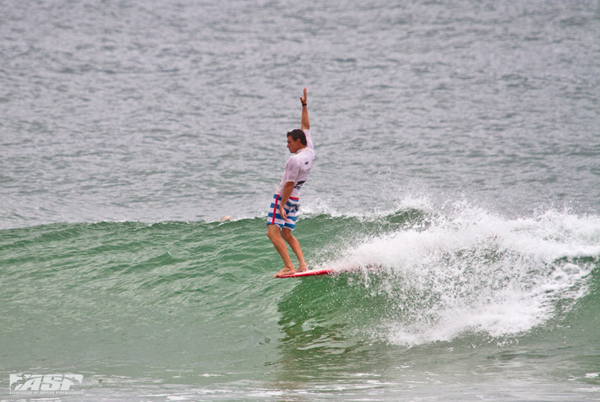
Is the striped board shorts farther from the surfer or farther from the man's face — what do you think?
the man's face

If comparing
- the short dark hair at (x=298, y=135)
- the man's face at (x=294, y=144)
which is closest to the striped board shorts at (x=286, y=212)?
the man's face at (x=294, y=144)

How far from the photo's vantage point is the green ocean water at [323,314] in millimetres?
5602

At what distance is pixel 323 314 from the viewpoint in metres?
7.48

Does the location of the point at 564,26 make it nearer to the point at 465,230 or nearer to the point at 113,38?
the point at 113,38

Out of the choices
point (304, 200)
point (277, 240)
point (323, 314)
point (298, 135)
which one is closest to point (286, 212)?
point (277, 240)

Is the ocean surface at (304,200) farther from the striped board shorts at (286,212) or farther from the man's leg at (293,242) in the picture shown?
the striped board shorts at (286,212)

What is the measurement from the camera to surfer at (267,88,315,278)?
22.9ft

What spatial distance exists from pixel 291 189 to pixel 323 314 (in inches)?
62.1

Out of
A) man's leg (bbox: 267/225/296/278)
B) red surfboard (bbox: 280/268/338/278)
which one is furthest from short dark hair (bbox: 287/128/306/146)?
red surfboard (bbox: 280/268/338/278)

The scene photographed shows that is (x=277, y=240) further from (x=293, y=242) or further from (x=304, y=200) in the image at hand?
(x=304, y=200)

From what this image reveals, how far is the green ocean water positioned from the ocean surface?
36 millimetres

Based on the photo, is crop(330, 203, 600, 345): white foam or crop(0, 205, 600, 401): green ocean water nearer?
crop(0, 205, 600, 401): green ocean water

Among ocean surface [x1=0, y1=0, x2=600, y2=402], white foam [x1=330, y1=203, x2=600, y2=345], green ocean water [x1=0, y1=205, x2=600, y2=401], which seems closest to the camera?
green ocean water [x1=0, y1=205, x2=600, y2=401]

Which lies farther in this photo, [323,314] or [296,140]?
[323,314]
